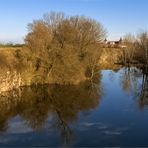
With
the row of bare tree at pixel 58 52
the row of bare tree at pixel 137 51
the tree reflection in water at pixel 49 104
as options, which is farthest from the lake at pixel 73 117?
the row of bare tree at pixel 137 51

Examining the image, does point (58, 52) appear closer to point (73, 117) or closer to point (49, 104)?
point (49, 104)

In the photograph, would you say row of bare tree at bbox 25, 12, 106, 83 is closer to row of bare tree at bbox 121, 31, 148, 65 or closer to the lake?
the lake

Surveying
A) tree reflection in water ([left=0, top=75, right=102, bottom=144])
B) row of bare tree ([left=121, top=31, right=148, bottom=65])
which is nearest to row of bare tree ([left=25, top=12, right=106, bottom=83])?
tree reflection in water ([left=0, top=75, right=102, bottom=144])

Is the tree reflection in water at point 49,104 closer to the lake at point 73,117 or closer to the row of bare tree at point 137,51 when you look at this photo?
the lake at point 73,117

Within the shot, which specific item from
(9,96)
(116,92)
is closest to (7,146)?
(9,96)

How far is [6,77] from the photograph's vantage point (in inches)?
1167

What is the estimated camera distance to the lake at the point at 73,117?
1577cm

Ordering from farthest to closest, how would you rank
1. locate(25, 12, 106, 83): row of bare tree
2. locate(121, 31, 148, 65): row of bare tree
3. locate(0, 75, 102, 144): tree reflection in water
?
locate(121, 31, 148, 65): row of bare tree < locate(25, 12, 106, 83): row of bare tree < locate(0, 75, 102, 144): tree reflection in water

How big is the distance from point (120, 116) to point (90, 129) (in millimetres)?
3935

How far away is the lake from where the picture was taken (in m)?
15.8

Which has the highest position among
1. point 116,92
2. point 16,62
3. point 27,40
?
point 27,40

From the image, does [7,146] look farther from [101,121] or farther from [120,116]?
[120,116]

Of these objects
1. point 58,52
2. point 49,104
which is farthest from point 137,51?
point 49,104

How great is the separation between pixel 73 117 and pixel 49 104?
4432 millimetres
